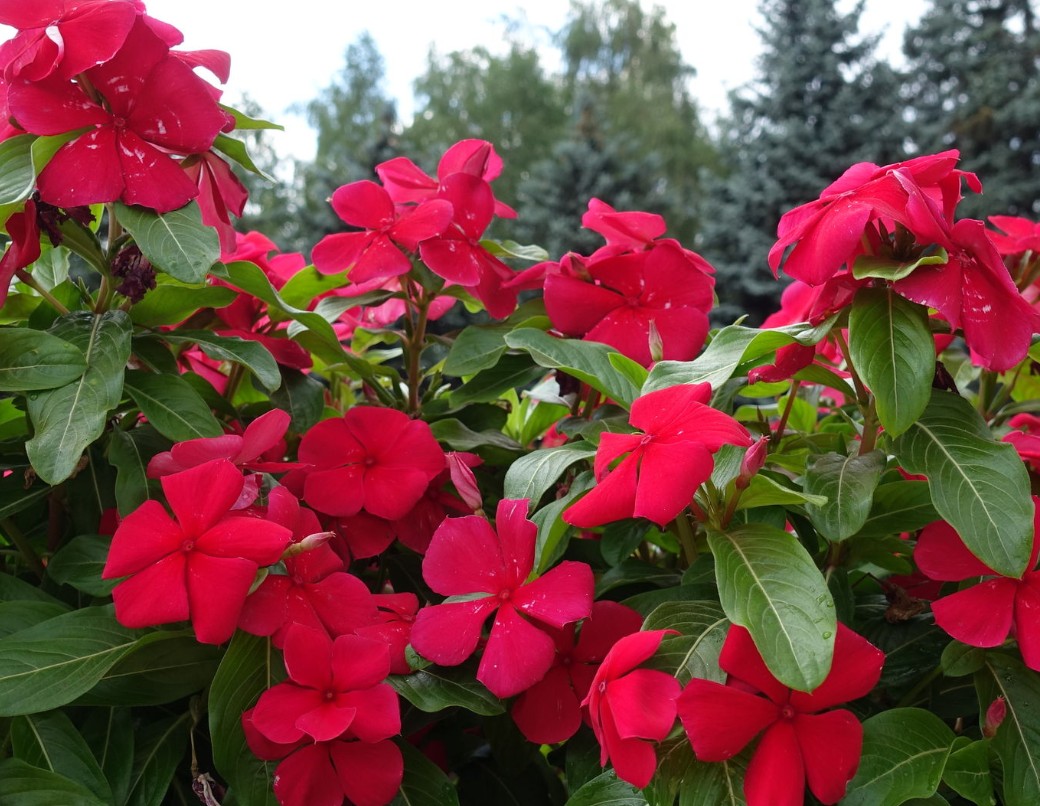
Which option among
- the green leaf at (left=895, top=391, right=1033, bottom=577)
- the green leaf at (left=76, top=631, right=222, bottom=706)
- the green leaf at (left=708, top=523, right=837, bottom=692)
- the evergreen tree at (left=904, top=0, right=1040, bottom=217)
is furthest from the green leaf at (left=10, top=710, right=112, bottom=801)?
the evergreen tree at (left=904, top=0, right=1040, bottom=217)

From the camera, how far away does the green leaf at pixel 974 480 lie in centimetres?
82

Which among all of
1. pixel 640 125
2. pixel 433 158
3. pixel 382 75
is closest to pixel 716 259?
pixel 433 158

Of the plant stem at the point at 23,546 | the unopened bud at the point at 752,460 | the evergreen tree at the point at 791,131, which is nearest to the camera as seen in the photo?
the unopened bud at the point at 752,460

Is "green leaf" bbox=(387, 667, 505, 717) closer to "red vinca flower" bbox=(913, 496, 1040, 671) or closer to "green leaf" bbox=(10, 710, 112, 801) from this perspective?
"green leaf" bbox=(10, 710, 112, 801)

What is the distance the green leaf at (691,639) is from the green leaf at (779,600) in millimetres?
71

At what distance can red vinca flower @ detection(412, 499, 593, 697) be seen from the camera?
2.93 feet

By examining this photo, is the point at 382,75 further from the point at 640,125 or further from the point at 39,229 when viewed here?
the point at 39,229

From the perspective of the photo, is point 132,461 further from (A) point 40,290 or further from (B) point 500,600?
(B) point 500,600

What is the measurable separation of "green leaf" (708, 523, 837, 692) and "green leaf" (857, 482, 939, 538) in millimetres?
197

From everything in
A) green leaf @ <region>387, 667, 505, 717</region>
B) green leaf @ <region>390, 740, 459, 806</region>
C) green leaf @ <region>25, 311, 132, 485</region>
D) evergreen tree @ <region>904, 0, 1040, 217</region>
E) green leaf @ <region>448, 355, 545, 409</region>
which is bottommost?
green leaf @ <region>390, 740, 459, 806</region>

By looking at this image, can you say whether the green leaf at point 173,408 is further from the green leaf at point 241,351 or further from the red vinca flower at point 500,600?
the red vinca flower at point 500,600

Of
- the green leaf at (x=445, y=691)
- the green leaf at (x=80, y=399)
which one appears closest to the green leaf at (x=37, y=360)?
the green leaf at (x=80, y=399)

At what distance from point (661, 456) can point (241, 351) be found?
1.86 feet

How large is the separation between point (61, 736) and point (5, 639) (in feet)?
0.37
